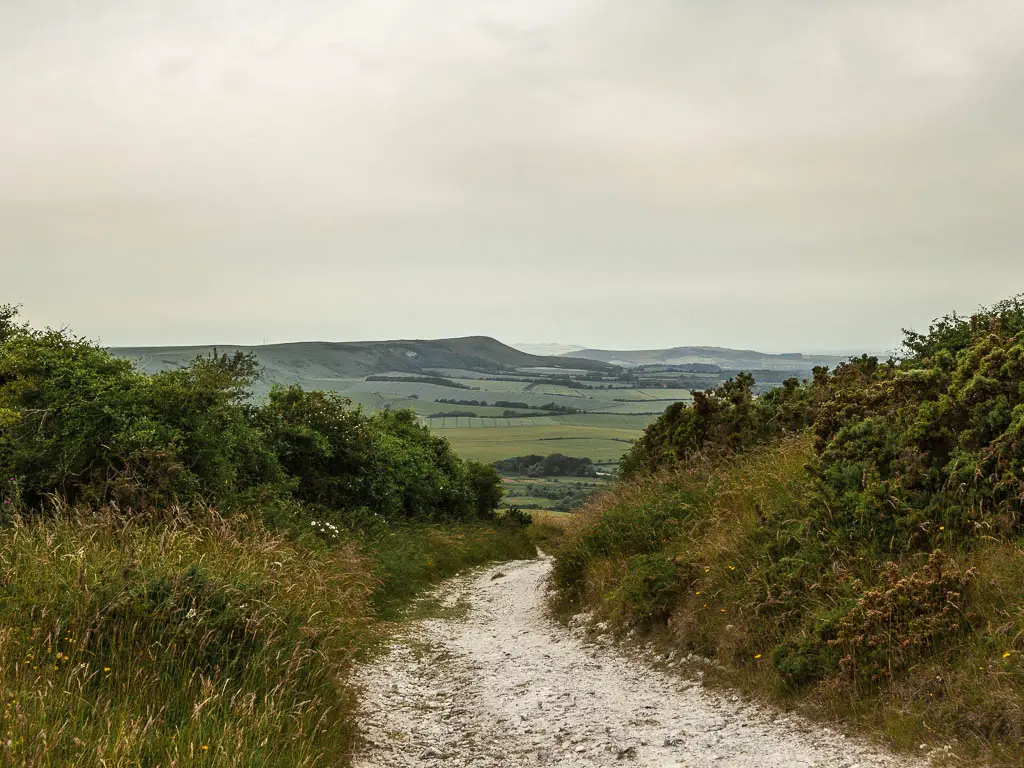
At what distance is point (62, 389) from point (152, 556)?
23.8 ft

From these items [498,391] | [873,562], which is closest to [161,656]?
[873,562]

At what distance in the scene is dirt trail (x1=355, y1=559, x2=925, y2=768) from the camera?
20.0ft

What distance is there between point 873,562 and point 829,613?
3.09ft

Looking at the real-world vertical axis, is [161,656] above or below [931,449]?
below

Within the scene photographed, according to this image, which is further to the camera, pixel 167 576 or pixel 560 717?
pixel 560 717

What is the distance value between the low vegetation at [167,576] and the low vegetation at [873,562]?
389cm

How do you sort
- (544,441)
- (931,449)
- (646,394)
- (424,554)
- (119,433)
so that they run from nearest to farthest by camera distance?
(931,449) → (119,433) → (424,554) → (544,441) → (646,394)

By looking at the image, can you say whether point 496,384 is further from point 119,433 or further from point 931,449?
point 931,449

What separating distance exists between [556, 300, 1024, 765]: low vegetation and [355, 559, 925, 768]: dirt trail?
471 millimetres

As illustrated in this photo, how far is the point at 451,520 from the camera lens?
1235 inches

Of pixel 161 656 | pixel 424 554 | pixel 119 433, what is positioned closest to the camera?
pixel 161 656

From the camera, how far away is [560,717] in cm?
731

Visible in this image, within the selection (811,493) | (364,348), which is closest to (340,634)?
(811,493)

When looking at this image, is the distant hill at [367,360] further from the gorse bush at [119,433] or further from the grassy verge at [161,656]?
the grassy verge at [161,656]
